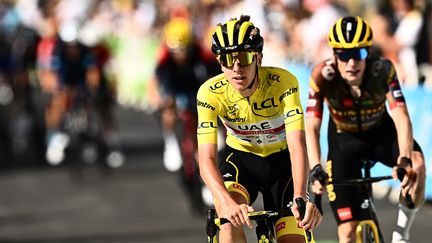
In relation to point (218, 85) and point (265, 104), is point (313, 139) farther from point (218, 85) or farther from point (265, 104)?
point (218, 85)

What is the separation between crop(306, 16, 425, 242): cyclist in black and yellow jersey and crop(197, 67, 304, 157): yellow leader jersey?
27.1 inches

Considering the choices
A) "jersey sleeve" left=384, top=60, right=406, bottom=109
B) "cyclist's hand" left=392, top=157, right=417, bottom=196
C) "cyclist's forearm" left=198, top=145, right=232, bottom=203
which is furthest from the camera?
"jersey sleeve" left=384, top=60, right=406, bottom=109

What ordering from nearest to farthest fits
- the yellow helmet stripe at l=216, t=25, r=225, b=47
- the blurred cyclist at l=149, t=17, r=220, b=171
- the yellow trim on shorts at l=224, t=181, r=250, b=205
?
the yellow helmet stripe at l=216, t=25, r=225, b=47 < the yellow trim on shorts at l=224, t=181, r=250, b=205 < the blurred cyclist at l=149, t=17, r=220, b=171

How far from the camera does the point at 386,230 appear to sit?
1440 centimetres

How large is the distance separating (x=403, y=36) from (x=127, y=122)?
11.4 m

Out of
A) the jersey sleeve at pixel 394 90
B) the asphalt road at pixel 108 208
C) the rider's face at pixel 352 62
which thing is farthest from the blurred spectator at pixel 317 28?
the rider's face at pixel 352 62

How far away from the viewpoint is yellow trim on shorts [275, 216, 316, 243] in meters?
8.79

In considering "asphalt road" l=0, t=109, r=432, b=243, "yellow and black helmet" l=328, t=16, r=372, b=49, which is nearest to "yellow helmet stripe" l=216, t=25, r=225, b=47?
"yellow and black helmet" l=328, t=16, r=372, b=49

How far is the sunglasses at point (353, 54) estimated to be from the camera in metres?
9.87

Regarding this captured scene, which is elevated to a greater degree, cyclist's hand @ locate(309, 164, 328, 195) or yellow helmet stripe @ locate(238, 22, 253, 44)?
yellow helmet stripe @ locate(238, 22, 253, 44)

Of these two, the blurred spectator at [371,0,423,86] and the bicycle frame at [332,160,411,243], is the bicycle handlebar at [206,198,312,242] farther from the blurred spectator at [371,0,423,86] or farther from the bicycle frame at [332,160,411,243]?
the blurred spectator at [371,0,423,86]

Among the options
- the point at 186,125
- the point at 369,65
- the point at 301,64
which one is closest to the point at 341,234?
the point at 369,65

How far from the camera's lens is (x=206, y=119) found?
8789 mm

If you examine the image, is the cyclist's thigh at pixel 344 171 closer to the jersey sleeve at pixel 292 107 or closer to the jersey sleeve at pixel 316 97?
the jersey sleeve at pixel 316 97
